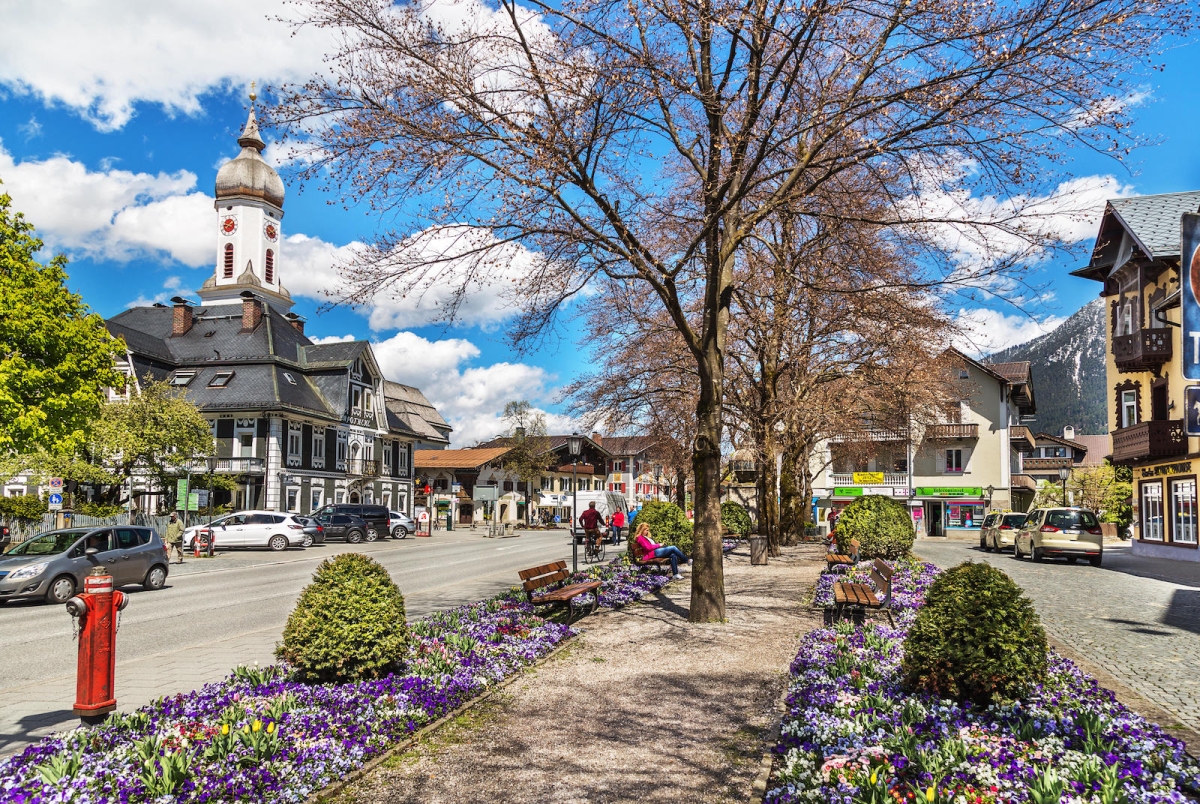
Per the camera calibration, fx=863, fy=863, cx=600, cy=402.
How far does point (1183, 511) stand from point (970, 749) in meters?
31.5

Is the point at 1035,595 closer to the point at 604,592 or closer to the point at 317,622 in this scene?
the point at 604,592

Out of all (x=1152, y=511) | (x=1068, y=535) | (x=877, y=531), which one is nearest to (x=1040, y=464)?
(x=1152, y=511)

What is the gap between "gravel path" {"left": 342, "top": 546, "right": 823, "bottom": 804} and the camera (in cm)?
534

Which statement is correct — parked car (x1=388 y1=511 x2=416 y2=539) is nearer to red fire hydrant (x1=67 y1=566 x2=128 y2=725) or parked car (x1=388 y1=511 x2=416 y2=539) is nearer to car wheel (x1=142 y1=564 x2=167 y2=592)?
car wheel (x1=142 y1=564 x2=167 y2=592)

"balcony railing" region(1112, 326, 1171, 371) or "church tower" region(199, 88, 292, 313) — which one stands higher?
"church tower" region(199, 88, 292, 313)

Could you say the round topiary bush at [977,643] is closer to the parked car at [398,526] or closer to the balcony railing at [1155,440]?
the balcony railing at [1155,440]

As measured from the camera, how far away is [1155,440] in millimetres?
31156

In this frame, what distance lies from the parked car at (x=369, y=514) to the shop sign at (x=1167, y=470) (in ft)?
116

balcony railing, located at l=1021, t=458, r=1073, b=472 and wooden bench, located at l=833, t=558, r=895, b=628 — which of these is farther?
balcony railing, located at l=1021, t=458, r=1073, b=472

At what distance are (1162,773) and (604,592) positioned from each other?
1070 cm

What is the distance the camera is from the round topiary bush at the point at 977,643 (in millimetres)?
6035

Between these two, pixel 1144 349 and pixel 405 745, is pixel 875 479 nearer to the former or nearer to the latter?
pixel 1144 349

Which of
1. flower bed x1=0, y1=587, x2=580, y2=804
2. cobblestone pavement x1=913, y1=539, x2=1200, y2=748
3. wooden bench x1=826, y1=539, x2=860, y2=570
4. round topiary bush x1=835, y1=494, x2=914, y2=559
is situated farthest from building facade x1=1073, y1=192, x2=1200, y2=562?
flower bed x1=0, y1=587, x2=580, y2=804

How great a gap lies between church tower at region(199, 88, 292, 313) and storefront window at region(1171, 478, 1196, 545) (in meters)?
65.6
